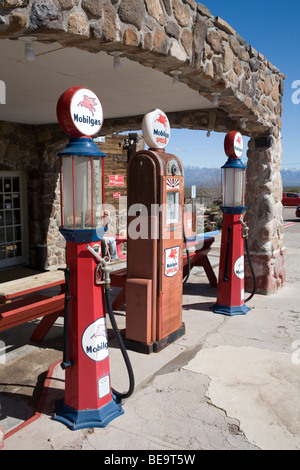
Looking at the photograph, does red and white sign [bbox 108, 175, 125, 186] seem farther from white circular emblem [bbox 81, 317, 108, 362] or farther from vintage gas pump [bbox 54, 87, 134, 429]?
white circular emblem [bbox 81, 317, 108, 362]

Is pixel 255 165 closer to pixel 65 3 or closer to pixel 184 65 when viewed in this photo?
pixel 184 65

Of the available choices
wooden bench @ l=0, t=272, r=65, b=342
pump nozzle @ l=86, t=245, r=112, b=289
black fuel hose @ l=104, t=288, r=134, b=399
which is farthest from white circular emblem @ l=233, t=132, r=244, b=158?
black fuel hose @ l=104, t=288, r=134, b=399

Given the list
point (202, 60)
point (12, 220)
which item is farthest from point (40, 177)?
point (202, 60)

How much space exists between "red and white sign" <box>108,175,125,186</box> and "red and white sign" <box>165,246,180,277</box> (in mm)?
6496

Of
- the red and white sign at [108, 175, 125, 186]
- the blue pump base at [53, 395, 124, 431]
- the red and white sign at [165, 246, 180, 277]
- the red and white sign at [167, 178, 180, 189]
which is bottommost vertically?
the blue pump base at [53, 395, 124, 431]

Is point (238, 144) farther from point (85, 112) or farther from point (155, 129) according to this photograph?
point (85, 112)

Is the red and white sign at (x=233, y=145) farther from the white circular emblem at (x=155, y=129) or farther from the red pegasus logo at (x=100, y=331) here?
the red pegasus logo at (x=100, y=331)

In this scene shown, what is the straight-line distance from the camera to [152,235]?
14.6 ft

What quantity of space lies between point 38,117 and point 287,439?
6680mm

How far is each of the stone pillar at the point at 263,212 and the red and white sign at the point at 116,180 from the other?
4.78 m

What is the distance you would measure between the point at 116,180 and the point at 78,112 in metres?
8.16

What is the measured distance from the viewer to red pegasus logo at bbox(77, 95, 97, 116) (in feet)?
9.89

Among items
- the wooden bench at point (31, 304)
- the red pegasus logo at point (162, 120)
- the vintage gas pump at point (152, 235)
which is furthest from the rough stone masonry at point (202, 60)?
the wooden bench at point (31, 304)
